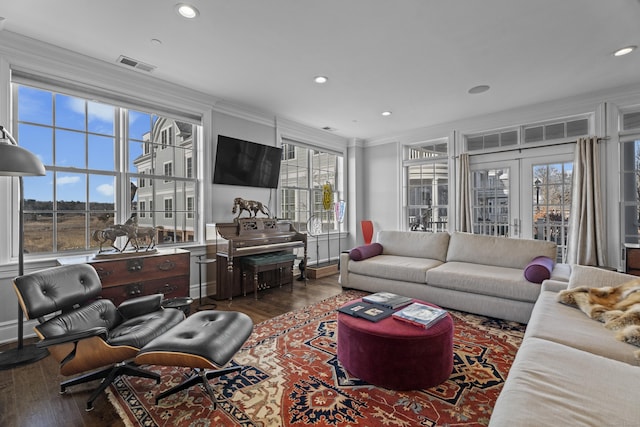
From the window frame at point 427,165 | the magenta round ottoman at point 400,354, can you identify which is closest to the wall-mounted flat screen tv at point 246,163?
the window frame at point 427,165

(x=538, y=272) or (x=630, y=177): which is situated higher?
(x=630, y=177)

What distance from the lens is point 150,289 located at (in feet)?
10.1

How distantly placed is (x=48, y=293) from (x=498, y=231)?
5712 mm

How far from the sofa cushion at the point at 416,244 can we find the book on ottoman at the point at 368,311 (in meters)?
2.16

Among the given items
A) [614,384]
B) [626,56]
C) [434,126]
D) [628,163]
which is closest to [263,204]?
[434,126]

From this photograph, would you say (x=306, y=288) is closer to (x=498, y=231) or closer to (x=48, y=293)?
(x=48, y=293)

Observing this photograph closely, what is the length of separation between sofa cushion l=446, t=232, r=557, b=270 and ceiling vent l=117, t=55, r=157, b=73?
167 inches

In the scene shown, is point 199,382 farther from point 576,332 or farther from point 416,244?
point 416,244

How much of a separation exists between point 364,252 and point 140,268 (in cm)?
273

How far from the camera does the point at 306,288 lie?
4.53 m

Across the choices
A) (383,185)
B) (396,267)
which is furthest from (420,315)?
(383,185)

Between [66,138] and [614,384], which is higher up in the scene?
[66,138]

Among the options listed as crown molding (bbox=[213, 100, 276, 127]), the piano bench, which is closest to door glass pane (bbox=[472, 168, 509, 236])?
the piano bench

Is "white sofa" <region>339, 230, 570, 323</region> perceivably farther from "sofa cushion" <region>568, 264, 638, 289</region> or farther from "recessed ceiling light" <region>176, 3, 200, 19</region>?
"recessed ceiling light" <region>176, 3, 200, 19</region>
